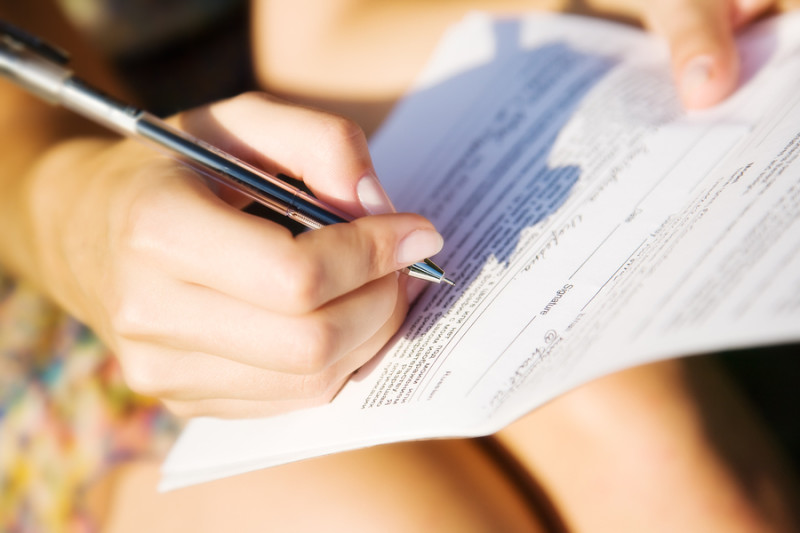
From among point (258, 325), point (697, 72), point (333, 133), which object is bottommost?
point (258, 325)

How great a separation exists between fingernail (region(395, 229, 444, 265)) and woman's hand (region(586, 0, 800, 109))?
0.92 ft

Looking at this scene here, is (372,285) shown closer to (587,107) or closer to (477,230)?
A: (477,230)

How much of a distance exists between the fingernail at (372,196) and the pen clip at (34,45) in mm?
239

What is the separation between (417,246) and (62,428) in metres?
0.47

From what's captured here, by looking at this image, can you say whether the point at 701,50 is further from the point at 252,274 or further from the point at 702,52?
the point at 252,274

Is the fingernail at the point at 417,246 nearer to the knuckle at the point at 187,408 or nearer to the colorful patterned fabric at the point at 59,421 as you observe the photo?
the knuckle at the point at 187,408

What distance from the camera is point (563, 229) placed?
0.44 meters

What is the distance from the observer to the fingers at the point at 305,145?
0.38 m

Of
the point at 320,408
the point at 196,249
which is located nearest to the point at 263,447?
the point at 320,408

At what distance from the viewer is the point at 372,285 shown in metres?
0.38

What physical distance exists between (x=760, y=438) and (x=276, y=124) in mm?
455

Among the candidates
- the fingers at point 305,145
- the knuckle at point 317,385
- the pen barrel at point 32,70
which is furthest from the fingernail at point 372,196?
the pen barrel at point 32,70

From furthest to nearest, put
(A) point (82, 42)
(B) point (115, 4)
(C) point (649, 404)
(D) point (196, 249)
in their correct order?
1. (B) point (115, 4)
2. (A) point (82, 42)
3. (C) point (649, 404)
4. (D) point (196, 249)

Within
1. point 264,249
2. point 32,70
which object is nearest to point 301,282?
point 264,249
